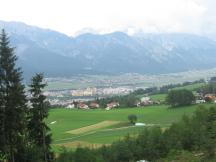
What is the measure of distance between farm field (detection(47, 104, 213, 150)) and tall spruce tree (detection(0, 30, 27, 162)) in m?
36.6

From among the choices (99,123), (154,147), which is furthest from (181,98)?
(154,147)

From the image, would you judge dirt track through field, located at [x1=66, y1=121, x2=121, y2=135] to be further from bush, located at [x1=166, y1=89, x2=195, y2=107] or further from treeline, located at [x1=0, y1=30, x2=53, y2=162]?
treeline, located at [x1=0, y1=30, x2=53, y2=162]

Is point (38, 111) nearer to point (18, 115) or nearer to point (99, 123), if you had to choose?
point (18, 115)

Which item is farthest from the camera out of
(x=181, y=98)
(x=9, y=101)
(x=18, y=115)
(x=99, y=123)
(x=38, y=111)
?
(x=181, y=98)

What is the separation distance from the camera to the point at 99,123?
106 metres

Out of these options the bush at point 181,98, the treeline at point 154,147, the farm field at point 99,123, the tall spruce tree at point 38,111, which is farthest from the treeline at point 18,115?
the bush at point 181,98

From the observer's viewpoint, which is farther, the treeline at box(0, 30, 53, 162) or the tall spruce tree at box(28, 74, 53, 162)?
the tall spruce tree at box(28, 74, 53, 162)

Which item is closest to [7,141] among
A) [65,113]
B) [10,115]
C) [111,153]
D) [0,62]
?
[10,115]

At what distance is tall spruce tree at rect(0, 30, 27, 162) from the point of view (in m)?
37.4

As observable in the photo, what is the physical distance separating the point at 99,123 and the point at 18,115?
6907 cm

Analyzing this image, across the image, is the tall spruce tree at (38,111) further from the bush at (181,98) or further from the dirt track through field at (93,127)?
the bush at (181,98)

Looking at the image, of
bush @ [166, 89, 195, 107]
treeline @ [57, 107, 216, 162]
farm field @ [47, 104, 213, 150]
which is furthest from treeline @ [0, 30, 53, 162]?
bush @ [166, 89, 195, 107]

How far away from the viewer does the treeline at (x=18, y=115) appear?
37.5 meters

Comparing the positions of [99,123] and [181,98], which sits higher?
[181,98]
